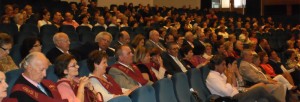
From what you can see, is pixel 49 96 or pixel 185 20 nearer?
pixel 49 96

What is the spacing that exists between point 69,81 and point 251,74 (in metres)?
3.41

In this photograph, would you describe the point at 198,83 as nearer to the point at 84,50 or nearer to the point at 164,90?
the point at 84,50

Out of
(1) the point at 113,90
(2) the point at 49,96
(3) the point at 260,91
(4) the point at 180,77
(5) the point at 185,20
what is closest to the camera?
(2) the point at 49,96

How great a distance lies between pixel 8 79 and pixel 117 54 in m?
1.43

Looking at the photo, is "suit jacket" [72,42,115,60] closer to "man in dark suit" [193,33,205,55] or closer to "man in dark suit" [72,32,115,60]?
"man in dark suit" [72,32,115,60]

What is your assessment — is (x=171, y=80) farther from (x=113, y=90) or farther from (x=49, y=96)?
(x=49, y=96)

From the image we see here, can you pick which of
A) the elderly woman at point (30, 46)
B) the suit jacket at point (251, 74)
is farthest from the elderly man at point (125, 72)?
the suit jacket at point (251, 74)

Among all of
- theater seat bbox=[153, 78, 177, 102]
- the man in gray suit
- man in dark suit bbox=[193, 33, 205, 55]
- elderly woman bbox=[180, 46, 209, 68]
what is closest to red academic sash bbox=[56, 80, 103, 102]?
theater seat bbox=[153, 78, 177, 102]

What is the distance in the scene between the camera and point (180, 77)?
4.36 metres

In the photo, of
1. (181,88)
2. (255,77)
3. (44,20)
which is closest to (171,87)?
(181,88)

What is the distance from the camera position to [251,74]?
6082 millimetres

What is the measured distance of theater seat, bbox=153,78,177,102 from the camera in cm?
373

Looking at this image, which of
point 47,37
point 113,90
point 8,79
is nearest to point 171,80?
point 113,90

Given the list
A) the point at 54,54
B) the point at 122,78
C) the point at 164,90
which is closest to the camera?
the point at 164,90
